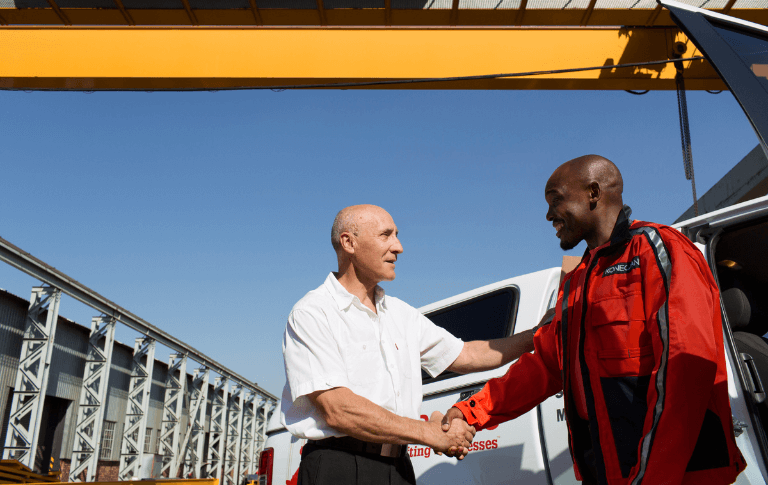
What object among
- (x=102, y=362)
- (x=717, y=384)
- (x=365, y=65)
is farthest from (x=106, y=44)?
(x=102, y=362)

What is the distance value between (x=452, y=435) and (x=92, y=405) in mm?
18810

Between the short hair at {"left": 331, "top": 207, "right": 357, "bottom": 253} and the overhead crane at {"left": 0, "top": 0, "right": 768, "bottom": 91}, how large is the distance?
84.3 inches

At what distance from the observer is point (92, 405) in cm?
1825

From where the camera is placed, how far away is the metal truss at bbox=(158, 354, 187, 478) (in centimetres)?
2438

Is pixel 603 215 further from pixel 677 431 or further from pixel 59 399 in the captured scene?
pixel 59 399

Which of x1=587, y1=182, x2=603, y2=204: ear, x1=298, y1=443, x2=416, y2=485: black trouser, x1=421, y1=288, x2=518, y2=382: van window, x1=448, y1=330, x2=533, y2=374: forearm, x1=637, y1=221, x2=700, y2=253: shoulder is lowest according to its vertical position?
x1=298, y1=443, x2=416, y2=485: black trouser

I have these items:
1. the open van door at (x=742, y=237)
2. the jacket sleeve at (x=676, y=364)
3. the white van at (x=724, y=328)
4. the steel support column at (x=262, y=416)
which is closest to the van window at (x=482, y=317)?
the white van at (x=724, y=328)

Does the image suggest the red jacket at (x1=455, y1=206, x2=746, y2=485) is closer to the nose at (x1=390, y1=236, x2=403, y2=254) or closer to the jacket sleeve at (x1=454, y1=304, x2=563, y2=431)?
the jacket sleeve at (x1=454, y1=304, x2=563, y2=431)

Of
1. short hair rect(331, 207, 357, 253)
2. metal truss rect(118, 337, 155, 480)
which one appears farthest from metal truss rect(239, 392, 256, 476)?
short hair rect(331, 207, 357, 253)

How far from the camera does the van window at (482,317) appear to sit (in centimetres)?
356

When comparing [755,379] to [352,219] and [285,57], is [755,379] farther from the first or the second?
[285,57]

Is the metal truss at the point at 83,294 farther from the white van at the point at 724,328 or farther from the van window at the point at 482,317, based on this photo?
the van window at the point at 482,317

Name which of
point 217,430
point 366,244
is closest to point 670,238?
point 366,244

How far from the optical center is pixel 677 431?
1632mm
